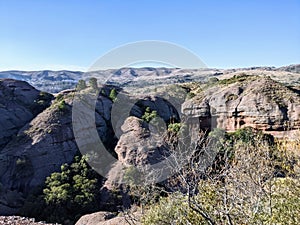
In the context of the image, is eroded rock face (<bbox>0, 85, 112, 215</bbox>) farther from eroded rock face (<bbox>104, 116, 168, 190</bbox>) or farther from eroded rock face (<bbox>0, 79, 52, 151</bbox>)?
eroded rock face (<bbox>104, 116, 168, 190</bbox>)

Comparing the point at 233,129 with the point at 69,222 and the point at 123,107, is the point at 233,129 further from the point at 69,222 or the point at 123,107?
the point at 69,222

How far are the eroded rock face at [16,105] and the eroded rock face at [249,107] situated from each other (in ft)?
48.9

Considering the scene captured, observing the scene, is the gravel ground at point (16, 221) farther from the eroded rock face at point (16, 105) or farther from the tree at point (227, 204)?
the tree at point (227, 204)

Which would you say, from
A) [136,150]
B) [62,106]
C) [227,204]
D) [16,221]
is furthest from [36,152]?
[227,204]

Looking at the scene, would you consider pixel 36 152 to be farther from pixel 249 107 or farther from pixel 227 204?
pixel 227 204

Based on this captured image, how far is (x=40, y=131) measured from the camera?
25969 millimetres

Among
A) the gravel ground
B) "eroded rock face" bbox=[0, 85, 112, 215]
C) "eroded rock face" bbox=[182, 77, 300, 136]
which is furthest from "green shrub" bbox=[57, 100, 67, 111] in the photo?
the gravel ground

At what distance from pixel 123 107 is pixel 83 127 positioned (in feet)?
17.0

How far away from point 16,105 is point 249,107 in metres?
22.0

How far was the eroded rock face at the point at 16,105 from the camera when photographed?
27.4 m

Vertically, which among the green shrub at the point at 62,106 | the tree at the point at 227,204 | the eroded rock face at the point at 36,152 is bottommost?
the eroded rock face at the point at 36,152

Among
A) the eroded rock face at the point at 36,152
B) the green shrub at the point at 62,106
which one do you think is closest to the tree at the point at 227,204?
the eroded rock face at the point at 36,152

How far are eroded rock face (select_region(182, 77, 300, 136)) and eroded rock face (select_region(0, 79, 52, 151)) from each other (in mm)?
14902

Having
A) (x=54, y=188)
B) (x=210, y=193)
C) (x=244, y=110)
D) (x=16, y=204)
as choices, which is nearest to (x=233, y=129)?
(x=244, y=110)
